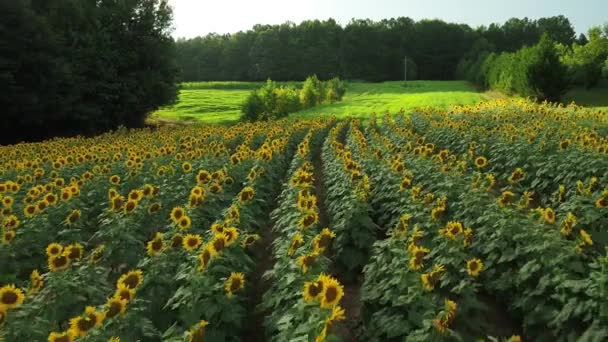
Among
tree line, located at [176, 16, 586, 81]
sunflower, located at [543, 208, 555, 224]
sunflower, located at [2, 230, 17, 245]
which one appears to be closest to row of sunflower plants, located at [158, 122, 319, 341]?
sunflower, located at [2, 230, 17, 245]

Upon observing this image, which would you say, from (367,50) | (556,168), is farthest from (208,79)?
(556,168)

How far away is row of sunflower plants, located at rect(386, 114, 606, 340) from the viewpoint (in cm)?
450

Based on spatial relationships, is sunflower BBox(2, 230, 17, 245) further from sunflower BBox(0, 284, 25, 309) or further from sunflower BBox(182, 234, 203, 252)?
sunflower BBox(182, 234, 203, 252)

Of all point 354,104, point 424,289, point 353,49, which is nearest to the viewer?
point 424,289

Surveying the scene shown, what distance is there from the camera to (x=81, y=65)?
28953 mm

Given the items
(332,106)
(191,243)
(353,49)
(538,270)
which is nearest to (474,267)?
(538,270)

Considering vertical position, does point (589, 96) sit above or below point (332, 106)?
above

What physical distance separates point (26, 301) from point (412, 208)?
15.2 feet

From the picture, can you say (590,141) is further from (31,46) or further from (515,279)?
(31,46)

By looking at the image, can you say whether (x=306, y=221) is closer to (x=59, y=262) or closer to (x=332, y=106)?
(x=59, y=262)

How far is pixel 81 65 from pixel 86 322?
28495 mm

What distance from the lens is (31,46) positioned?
83.6 ft

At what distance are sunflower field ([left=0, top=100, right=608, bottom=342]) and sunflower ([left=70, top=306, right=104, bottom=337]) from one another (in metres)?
0.01

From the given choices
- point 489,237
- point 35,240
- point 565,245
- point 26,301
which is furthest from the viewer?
point 35,240
